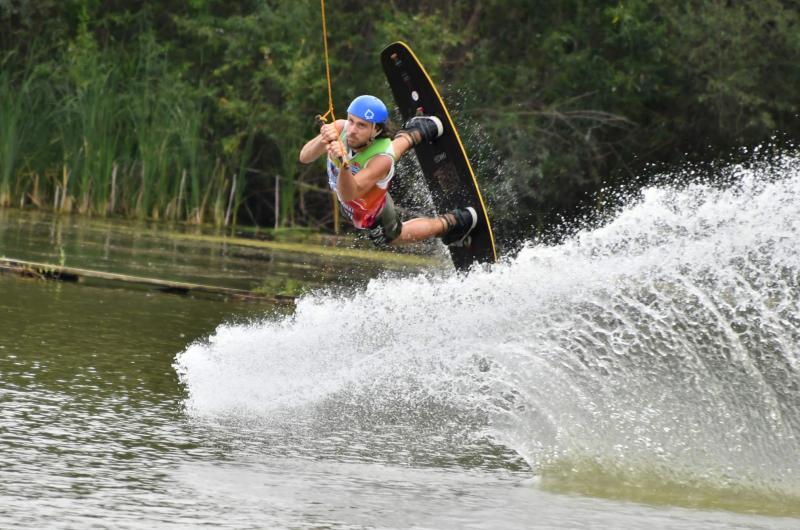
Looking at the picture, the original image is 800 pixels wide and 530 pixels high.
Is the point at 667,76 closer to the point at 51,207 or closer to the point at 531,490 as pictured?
the point at 51,207

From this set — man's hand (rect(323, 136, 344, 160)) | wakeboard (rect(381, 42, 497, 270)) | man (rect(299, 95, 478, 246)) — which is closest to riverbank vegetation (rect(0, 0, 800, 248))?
wakeboard (rect(381, 42, 497, 270))

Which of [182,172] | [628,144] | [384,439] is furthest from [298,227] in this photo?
[384,439]

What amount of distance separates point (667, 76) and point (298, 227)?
6.51 meters

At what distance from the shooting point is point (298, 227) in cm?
2100

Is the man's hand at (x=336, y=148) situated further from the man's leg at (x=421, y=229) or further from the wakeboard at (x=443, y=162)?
the wakeboard at (x=443, y=162)

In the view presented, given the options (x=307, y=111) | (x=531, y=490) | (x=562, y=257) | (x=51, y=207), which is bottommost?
(x=531, y=490)

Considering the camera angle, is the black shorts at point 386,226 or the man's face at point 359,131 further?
the black shorts at point 386,226

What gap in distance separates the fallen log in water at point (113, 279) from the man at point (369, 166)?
3068 millimetres

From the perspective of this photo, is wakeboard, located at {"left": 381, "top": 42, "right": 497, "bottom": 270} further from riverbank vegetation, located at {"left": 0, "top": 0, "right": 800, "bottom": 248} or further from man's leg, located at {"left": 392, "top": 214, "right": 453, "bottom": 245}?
riverbank vegetation, located at {"left": 0, "top": 0, "right": 800, "bottom": 248}

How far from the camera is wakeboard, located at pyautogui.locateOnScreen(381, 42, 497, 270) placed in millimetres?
9703

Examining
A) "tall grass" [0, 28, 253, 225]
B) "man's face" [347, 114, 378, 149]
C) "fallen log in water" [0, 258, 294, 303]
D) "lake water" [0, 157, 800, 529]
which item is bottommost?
"lake water" [0, 157, 800, 529]

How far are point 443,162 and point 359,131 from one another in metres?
Answer: 1.92

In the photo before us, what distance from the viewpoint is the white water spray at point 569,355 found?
21.8ft

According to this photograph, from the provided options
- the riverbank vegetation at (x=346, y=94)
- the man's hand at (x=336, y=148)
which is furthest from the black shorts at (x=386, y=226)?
the riverbank vegetation at (x=346, y=94)
